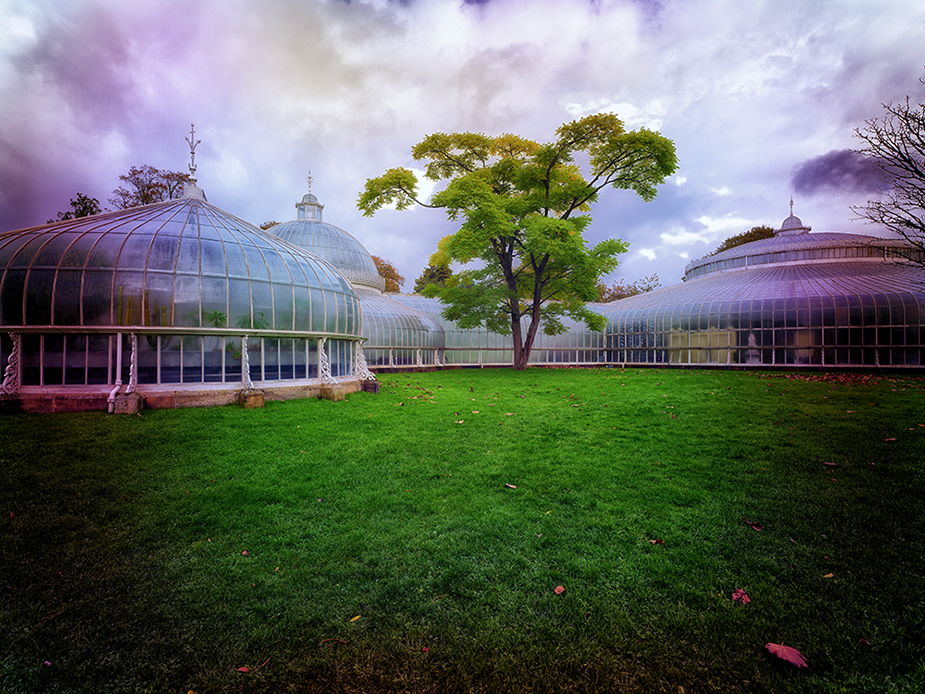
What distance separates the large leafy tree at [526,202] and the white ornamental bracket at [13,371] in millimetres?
15277

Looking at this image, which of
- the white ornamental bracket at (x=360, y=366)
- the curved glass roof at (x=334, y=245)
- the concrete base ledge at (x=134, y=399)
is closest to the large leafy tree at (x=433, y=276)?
the curved glass roof at (x=334, y=245)

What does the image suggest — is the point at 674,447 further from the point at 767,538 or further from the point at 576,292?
the point at 576,292

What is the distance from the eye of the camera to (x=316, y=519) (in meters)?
5.08

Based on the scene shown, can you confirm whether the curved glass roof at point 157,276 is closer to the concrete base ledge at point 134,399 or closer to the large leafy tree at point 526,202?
the concrete base ledge at point 134,399

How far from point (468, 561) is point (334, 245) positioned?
91.5ft

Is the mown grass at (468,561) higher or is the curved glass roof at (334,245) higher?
the curved glass roof at (334,245)

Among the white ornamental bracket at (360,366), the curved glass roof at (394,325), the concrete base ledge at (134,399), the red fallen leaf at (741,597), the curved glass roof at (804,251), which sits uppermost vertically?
the curved glass roof at (804,251)

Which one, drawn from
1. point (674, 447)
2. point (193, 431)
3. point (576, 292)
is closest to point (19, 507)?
point (193, 431)

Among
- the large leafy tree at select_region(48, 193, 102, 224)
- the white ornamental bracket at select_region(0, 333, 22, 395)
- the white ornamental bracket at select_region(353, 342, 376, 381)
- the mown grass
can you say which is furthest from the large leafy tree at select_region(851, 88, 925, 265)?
Answer: the large leafy tree at select_region(48, 193, 102, 224)

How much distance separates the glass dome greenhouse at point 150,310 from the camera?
11359mm

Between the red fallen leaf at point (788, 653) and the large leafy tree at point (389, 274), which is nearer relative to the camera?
the red fallen leaf at point (788, 653)

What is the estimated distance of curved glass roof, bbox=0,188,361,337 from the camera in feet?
37.6

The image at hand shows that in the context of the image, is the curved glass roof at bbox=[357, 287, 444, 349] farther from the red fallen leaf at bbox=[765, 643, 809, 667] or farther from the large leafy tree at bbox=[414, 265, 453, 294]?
the red fallen leaf at bbox=[765, 643, 809, 667]

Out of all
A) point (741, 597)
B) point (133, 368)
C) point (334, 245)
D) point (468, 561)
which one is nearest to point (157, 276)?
point (133, 368)
